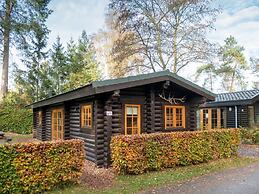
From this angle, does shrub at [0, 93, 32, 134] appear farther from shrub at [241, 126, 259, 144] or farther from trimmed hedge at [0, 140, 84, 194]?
trimmed hedge at [0, 140, 84, 194]

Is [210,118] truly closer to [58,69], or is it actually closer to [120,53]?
[120,53]

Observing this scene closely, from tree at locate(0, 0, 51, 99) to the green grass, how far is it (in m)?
20.5

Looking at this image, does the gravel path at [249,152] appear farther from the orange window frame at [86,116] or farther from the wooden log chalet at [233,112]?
the orange window frame at [86,116]

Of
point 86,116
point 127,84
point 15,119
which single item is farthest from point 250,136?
point 15,119

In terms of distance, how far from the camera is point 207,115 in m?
20.3

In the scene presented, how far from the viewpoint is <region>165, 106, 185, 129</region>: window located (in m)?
10.8

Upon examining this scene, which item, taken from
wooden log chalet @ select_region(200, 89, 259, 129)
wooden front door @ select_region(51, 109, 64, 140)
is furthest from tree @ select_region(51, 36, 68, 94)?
wooden log chalet @ select_region(200, 89, 259, 129)

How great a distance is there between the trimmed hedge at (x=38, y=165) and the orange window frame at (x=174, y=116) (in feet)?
16.2

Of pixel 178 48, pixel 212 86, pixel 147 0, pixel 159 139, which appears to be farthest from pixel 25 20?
pixel 212 86

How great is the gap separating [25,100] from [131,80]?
21579 millimetres

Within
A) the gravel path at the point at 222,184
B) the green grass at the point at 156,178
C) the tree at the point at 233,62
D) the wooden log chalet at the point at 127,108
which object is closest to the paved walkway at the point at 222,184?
the gravel path at the point at 222,184

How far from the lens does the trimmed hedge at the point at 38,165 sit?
224 inches

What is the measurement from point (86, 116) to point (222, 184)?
5.55m

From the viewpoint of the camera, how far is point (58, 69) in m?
29.9
